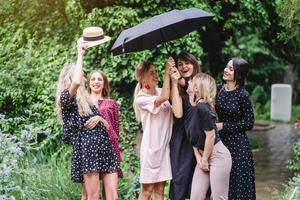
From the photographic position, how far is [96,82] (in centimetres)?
616

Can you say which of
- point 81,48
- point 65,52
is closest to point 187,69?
point 81,48

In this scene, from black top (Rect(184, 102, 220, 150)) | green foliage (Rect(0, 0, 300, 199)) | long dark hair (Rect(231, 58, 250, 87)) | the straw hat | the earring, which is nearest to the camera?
black top (Rect(184, 102, 220, 150))

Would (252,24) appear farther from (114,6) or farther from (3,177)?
(3,177)

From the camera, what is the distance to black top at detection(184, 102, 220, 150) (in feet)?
17.6

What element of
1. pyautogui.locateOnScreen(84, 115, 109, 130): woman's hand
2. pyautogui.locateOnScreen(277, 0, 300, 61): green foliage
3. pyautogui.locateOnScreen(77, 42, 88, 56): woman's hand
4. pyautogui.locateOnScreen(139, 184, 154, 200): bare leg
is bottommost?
pyautogui.locateOnScreen(139, 184, 154, 200): bare leg

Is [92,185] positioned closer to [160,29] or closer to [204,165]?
[204,165]

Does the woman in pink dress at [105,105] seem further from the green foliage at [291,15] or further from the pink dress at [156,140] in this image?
the green foliage at [291,15]

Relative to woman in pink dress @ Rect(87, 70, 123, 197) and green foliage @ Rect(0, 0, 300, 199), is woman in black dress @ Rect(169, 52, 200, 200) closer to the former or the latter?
woman in pink dress @ Rect(87, 70, 123, 197)

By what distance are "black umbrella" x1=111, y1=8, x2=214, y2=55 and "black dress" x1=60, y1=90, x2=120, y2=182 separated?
761mm

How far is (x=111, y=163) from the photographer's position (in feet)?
19.6

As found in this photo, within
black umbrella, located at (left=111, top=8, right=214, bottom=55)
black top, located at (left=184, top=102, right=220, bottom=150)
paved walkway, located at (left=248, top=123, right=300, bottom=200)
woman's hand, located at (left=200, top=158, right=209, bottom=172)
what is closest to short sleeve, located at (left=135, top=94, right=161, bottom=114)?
black top, located at (left=184, top=102, right=220, bottom=150)

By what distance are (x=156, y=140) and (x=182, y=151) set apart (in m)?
0.29

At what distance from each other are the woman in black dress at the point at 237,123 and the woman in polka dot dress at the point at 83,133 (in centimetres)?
123

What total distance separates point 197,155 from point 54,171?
201 cm
